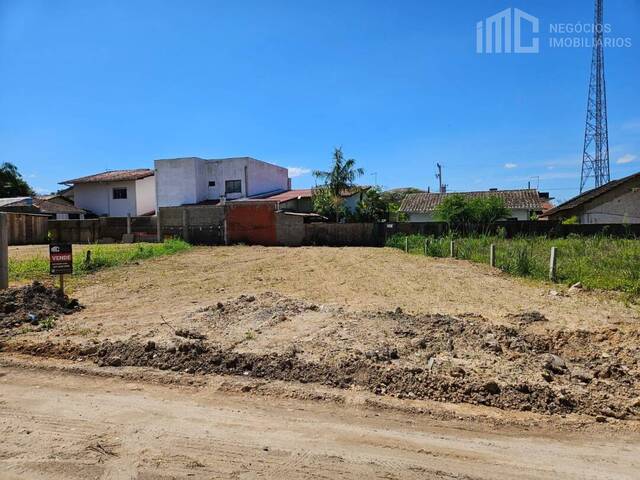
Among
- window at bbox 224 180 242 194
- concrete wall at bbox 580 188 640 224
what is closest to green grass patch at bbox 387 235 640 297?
concrete wall at bbox 580 188 640 224

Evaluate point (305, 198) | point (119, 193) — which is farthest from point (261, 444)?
point (119, 193)

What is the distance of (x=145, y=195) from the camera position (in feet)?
130

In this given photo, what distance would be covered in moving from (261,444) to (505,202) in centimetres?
3942

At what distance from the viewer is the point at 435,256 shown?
63.7ft

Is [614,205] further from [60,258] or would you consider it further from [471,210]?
[60,258]

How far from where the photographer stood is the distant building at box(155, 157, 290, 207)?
3628 centimetres

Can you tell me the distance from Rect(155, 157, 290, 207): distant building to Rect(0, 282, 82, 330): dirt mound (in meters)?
27.5

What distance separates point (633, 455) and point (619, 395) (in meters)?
1.21

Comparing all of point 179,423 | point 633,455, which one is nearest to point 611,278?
point 633,455

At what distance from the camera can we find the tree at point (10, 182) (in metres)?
48.3

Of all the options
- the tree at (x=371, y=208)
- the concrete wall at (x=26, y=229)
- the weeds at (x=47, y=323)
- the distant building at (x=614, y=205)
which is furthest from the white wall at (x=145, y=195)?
the distant building at (x=614, y=205)

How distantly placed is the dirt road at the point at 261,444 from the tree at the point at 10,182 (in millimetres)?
54149

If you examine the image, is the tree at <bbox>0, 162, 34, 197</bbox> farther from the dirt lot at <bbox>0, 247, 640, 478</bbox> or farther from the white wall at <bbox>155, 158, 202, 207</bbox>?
the dirt lot at <bbox>0, 247, 640, 478</bbox>

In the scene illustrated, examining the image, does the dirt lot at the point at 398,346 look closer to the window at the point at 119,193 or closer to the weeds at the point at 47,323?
the weeds at the point at 47,323
